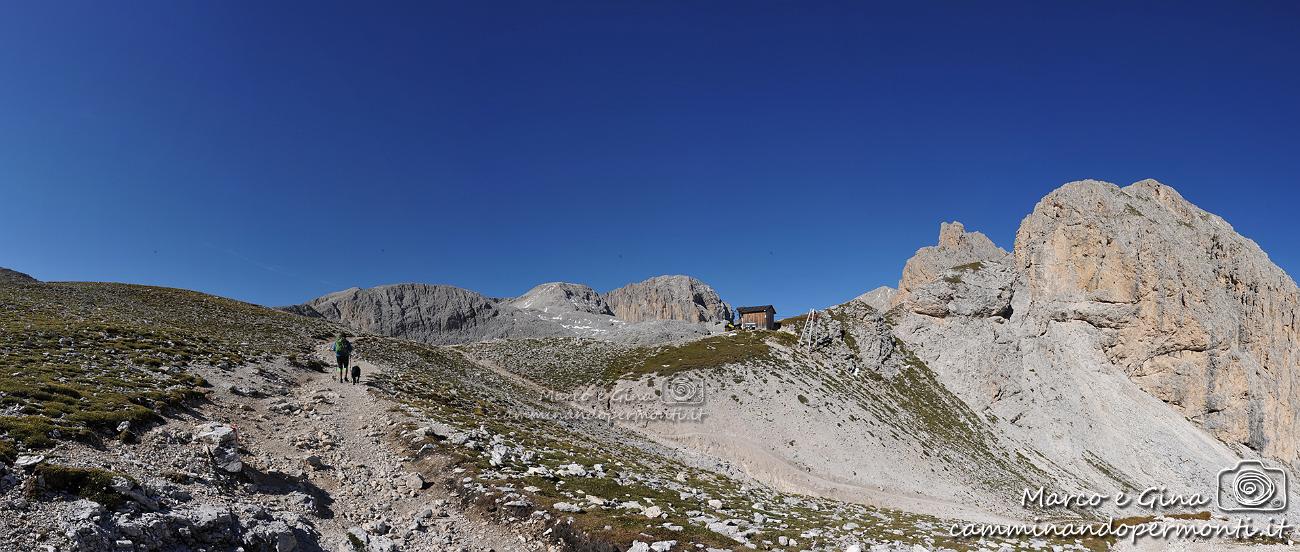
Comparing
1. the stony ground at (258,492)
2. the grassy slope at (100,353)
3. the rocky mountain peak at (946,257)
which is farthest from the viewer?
the rocky mountain peak at (946,257)

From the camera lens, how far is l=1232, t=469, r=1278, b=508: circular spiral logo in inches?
2354

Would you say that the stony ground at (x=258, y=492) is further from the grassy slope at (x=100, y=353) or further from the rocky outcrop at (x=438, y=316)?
the rocky outcrop at (x=438, y=316)

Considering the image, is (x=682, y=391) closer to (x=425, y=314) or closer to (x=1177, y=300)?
(x=1177, y=300)

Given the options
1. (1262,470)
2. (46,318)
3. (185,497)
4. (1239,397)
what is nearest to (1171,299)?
(1239,397)

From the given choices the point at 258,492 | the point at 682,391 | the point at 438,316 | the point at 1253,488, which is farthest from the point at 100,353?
the point at 438,316

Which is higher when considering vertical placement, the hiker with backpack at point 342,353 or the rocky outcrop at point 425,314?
the rocky outcrop at point 425,314

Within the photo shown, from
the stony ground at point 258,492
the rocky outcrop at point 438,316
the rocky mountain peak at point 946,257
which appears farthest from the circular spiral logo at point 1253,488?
the rocky outcrop at point 438,316

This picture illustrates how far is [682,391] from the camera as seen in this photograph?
163 feet

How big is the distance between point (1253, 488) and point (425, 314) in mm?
175045

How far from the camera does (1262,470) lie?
67.6 metres

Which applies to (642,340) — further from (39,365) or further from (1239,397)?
(1239,397)

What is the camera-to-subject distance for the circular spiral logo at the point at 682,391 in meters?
48.5

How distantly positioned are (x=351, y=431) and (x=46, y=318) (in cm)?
3049

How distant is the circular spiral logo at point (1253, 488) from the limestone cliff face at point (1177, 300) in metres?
4.60
